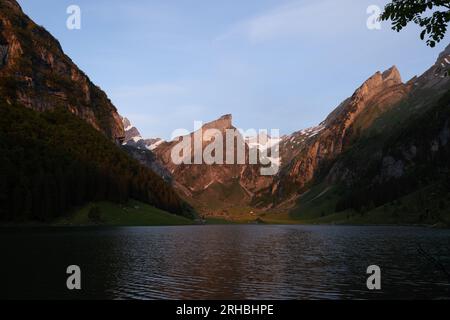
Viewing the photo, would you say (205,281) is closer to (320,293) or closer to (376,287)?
(320,293)

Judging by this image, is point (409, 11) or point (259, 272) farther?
point (259, 272)

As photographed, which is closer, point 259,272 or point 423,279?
point 423,279

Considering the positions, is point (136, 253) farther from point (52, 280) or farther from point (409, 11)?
point (409, 11)

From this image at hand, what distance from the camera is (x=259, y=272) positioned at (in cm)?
6256
